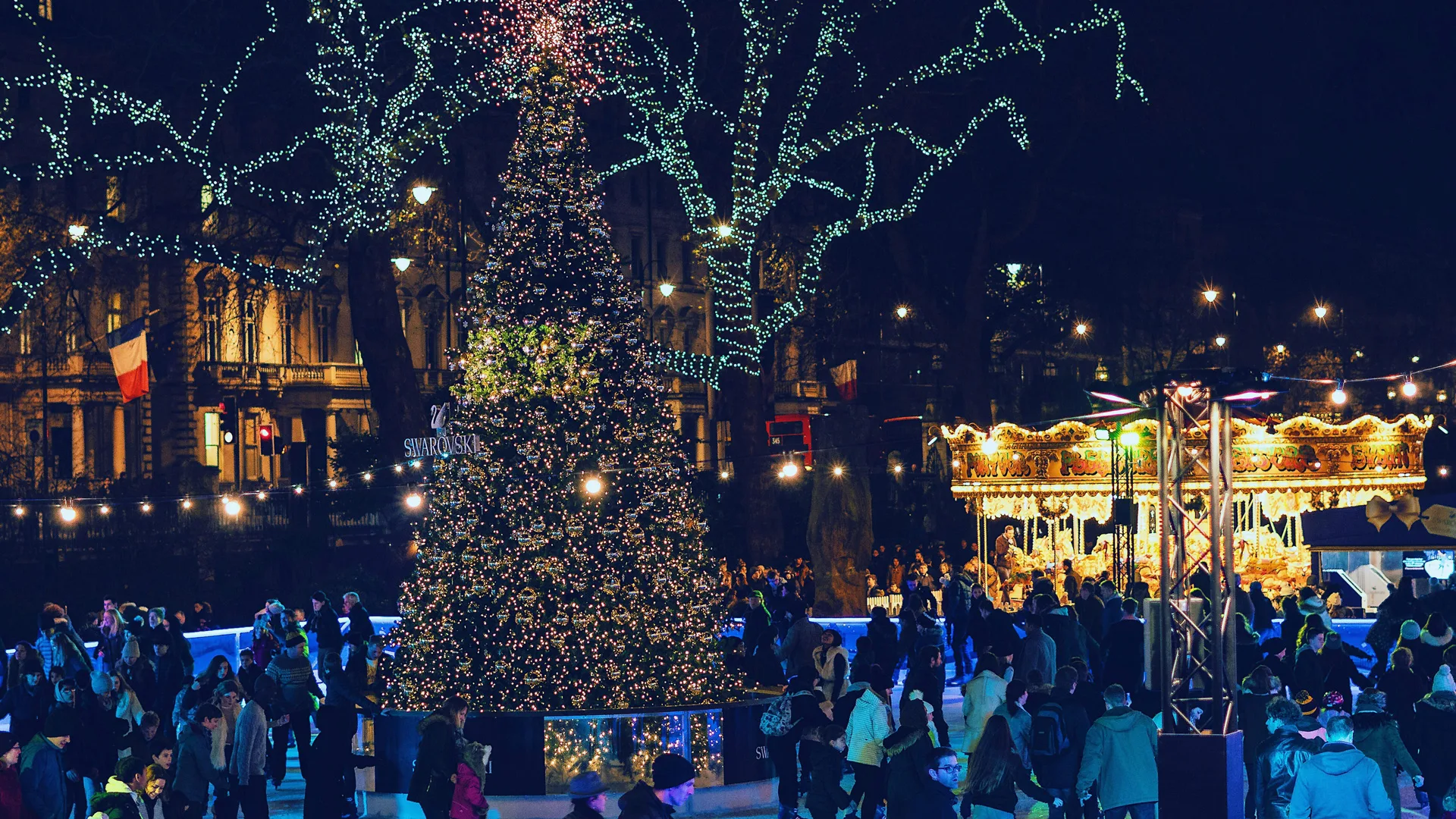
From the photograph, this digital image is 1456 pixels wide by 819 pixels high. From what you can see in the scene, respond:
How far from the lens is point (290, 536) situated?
120ft

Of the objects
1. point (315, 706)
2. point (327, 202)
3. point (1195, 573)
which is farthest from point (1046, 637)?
point (327, 202)

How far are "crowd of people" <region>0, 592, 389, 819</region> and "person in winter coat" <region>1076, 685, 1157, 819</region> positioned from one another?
18.6 ft

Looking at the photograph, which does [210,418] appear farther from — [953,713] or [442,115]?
[953,713]

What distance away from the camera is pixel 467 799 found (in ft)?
36.5

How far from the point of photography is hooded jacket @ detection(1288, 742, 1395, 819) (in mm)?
9289

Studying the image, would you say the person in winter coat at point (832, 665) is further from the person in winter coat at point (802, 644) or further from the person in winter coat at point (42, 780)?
the person in winter coat at point (42, 780)

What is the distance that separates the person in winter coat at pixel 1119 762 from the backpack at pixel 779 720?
2.71 m

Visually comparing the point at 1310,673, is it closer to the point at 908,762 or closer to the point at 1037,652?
the point at 1037,652

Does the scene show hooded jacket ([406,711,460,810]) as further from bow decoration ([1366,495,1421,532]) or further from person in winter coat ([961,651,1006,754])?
bow decoration ([1366,495,1421,532])

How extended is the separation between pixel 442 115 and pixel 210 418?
29204 mm

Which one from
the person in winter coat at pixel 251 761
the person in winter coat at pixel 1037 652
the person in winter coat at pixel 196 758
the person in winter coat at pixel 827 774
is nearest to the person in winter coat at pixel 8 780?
the person in winter coat at pixel 196 758

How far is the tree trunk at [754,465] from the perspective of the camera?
121ft

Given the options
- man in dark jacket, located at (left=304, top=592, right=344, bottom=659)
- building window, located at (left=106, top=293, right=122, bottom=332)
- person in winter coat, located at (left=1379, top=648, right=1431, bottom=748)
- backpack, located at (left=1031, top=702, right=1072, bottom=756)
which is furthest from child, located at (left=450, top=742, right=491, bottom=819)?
building window, located at (left=106, top=293, right=122, bottom=332)

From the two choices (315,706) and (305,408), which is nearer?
(315,706)
